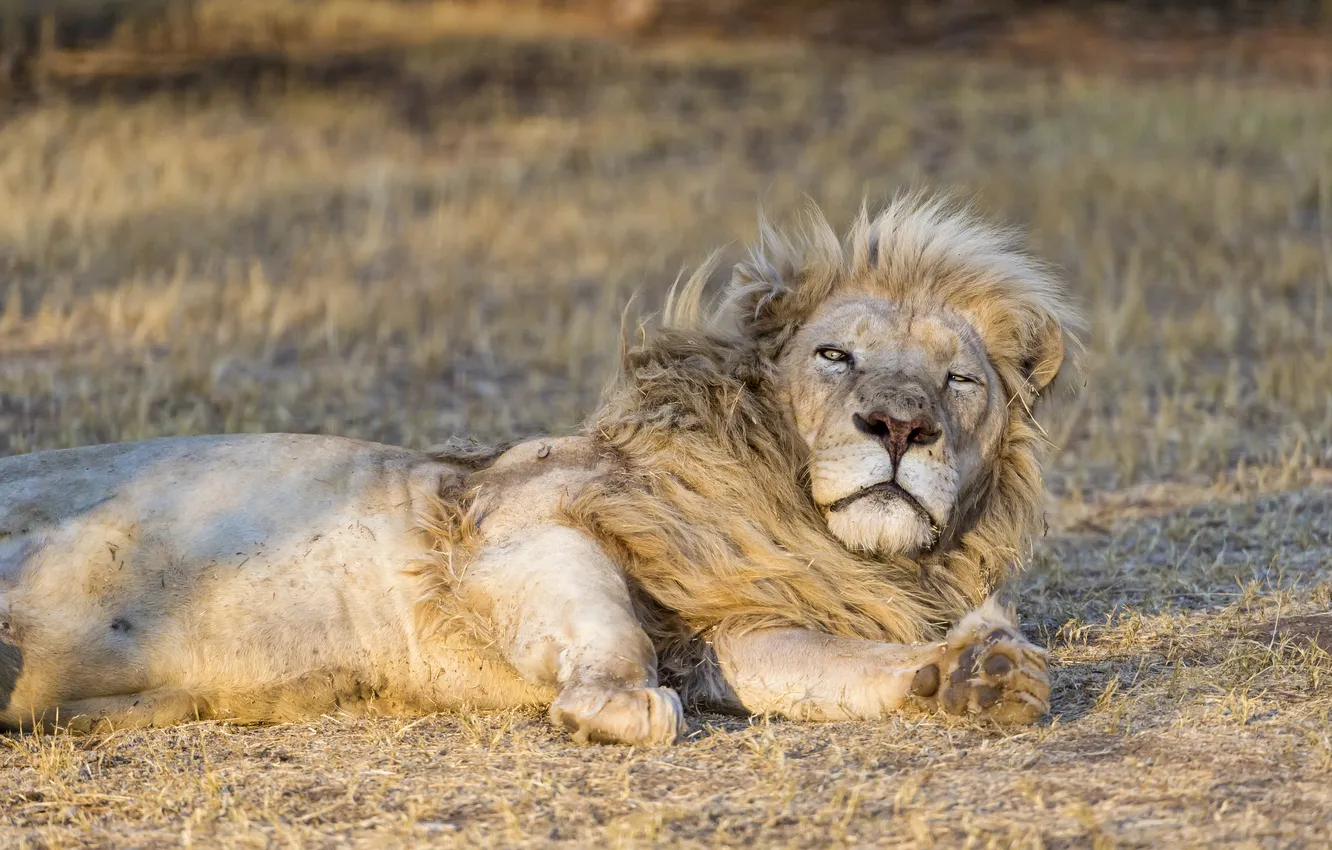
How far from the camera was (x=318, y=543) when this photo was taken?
3.88 meters

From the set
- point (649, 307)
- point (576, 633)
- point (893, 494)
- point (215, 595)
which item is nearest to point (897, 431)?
point (893, 494)

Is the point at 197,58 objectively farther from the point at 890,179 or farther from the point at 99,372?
the point at 99,372

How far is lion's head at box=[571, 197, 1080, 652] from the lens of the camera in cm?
391

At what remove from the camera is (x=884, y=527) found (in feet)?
12.9

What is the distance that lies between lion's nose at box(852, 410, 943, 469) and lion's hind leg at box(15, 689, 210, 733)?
5.43 ft

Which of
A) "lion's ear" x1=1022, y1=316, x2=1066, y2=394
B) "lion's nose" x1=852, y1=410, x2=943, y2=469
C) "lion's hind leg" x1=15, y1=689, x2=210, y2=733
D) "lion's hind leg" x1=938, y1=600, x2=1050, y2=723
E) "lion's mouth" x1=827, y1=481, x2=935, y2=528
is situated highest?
"lion's ear" x1=1022, y1=316, x2=1066, y2=394

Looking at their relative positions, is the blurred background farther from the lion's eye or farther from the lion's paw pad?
the lion's paw pad

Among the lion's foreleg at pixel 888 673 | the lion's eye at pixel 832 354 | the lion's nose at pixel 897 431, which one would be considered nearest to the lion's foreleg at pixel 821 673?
the lion's foreleg at pixel 888 673

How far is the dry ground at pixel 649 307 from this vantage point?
3135mm

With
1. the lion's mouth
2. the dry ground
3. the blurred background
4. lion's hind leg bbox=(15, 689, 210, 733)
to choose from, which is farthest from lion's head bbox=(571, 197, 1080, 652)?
lion's hind leg bbox=(15, 689, 210, 733)

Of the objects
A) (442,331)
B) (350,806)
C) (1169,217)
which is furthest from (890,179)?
(350,806)

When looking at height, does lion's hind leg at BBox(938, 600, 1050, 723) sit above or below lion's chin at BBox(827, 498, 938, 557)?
below

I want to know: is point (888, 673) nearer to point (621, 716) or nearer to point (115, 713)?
point (621, 716)

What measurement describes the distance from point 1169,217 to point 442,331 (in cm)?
505
